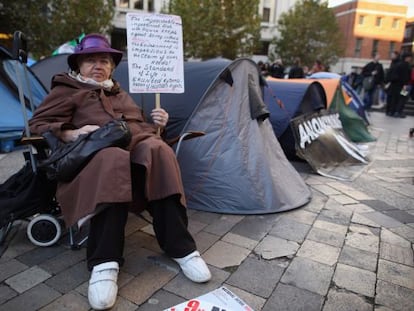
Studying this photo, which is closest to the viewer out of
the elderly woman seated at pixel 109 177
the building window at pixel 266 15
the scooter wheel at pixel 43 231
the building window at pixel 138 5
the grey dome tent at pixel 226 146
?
the elderly woman seated at pixel 109 177

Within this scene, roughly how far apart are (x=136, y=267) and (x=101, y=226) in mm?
432

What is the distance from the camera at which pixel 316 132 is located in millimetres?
4793

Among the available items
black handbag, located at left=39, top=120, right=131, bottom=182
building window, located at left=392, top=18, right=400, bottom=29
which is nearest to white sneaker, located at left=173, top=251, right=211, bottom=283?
black handbag, located at left=39, top=120, right=131, bottom=182

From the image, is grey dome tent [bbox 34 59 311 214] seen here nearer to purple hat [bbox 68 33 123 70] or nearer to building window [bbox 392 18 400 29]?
purple hat [bbox 68 33 123 70]

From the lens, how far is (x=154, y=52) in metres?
2.54

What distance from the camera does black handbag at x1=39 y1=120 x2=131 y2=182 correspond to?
190 cm

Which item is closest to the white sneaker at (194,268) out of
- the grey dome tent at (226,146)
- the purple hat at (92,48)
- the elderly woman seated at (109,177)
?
the elderly woman seated at (109,177)

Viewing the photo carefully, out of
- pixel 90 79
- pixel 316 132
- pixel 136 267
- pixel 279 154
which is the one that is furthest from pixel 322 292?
pixel 316 132

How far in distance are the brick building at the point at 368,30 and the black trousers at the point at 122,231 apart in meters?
38.2

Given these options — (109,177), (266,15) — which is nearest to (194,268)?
(109,177)

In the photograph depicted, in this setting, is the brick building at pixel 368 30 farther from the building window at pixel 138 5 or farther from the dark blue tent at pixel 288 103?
the dark blue tent at pixel 288 103

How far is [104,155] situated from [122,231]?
1.45 feet

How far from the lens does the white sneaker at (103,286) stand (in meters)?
1.73

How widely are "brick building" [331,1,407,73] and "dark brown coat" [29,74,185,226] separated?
37970mm
